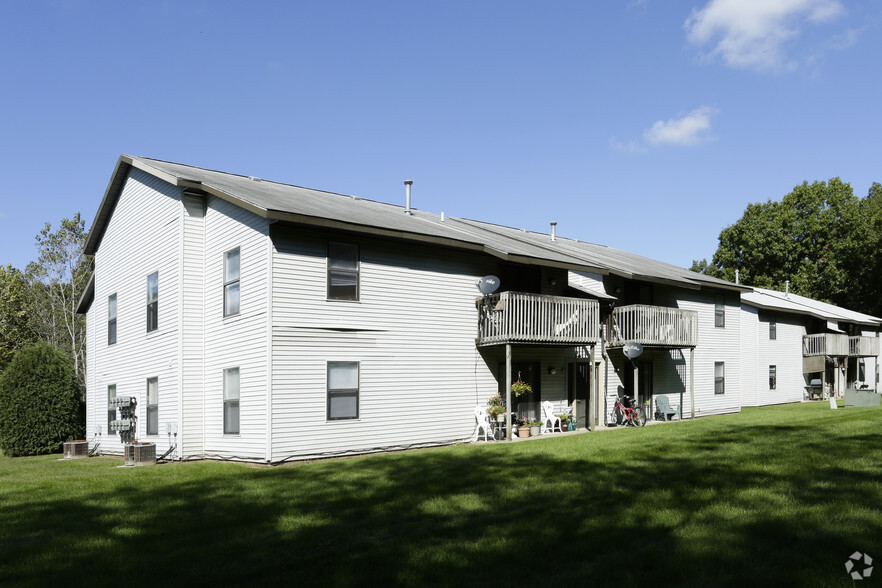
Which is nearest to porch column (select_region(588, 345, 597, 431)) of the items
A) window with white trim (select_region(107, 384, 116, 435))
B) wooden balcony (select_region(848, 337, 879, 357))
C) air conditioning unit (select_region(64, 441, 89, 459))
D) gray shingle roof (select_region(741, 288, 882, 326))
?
window with white trim (select_region(107, 384, 116, 435))

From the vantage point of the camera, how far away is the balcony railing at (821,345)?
126 feet

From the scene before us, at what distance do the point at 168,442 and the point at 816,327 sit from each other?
3510 cm

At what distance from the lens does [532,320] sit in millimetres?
18859

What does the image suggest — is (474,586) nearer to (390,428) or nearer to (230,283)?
(390,428)

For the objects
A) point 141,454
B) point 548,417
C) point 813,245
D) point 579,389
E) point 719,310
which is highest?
point 813,245

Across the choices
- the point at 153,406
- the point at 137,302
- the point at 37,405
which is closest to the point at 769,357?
the point at 153,406

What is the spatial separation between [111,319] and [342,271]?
1066cm

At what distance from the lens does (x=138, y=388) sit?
67.9 feet

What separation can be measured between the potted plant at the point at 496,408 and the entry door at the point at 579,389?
3573 mm

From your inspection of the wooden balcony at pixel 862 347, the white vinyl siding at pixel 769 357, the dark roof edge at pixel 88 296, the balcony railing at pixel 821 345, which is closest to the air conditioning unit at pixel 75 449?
the dark roof edge at pixel 88 296

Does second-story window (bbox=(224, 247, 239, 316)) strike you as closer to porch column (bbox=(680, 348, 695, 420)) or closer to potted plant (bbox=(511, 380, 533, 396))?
potted plant (bbox=(511, 380, 533, 396))

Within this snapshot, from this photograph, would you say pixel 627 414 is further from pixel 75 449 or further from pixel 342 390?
pixel 75 449

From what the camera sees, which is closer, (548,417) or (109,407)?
(548,417)

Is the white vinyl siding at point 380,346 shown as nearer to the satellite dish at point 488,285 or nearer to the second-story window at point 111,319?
the satellite dish at point 488,285
